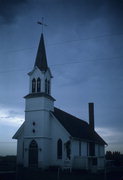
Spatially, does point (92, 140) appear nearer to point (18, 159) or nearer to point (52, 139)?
point (52, 139)

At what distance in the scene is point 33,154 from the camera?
36188 millimetres

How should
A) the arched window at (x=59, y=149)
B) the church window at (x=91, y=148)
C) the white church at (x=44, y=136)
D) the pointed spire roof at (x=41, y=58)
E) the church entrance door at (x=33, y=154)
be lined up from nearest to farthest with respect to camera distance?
the white church at (x=44, y=136)
the church entrance door at (x=33, y=154)
the arched window at (x=59, y=149)
the pointed spire roof at (x=41, y=58)
the church window at (x=91, y=148)

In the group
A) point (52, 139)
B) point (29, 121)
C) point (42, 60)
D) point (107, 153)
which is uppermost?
point (42, 60)

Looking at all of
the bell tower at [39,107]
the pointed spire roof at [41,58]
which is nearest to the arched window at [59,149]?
the bell tower at [39,107]

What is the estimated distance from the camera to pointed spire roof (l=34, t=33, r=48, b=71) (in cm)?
3847

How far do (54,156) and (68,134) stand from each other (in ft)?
12.4

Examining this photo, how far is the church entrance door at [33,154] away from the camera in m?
35.9

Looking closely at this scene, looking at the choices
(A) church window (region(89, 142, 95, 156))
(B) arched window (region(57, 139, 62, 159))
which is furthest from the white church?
(A) church window (region(89, 142, 95, 156))

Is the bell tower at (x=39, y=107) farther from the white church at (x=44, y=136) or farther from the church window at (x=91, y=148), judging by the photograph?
the church window at (x=91, y=148)

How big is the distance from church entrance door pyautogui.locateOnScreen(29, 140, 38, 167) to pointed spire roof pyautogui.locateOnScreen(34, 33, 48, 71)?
10808 millimetres

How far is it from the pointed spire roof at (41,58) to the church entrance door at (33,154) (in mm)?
10808

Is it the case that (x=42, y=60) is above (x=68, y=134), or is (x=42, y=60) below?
above

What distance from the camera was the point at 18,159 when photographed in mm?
38094

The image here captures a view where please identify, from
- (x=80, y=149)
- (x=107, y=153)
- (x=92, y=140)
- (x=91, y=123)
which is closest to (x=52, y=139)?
(x=80, y=149)
